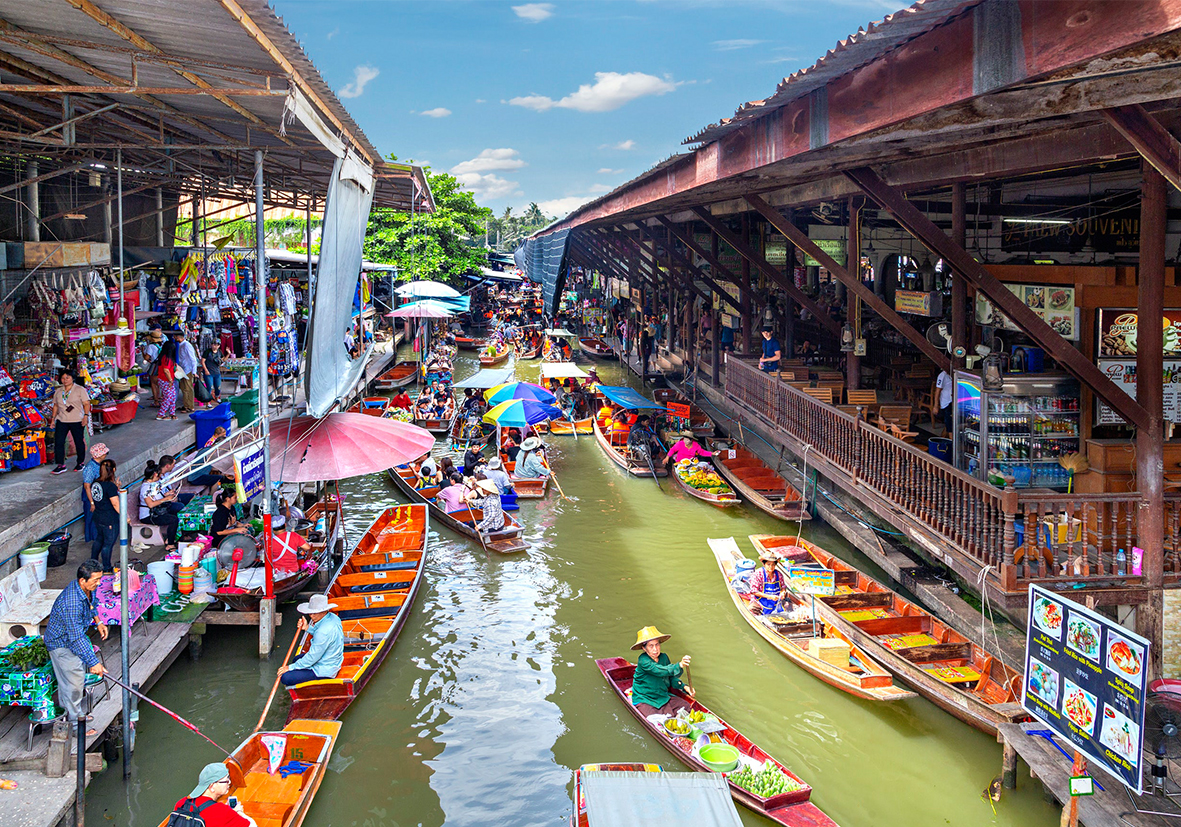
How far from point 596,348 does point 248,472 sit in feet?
79.4

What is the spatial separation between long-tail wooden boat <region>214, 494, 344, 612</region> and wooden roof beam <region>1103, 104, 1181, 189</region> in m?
8.67

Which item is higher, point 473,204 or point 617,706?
point 473,204

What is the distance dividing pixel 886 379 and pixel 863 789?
9309mm

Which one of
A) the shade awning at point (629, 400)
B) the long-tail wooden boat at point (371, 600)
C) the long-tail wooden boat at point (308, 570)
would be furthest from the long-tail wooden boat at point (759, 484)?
the long-tail wooden boat at point (308, 570)

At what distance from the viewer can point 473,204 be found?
4197 centimetres

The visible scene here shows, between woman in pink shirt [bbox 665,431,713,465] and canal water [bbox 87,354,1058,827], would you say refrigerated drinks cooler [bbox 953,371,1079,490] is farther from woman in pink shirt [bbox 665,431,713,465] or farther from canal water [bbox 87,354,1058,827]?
woman in pink shirt [bbox 665,431,713,465]

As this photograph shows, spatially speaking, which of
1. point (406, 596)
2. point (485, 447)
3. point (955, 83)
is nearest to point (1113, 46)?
point (955, 83)

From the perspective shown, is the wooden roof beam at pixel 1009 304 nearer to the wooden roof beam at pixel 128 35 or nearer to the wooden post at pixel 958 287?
the wooden post at pixel 958 287

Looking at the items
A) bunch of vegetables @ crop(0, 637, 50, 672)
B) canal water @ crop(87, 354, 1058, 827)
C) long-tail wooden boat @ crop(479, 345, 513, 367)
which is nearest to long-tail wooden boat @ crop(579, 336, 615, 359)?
long-tail wooden boat @ crop(479, 345, 513, 367)

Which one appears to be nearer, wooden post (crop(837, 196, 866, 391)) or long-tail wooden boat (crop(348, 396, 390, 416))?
wooden post (crop(837, 196, 866, 391))

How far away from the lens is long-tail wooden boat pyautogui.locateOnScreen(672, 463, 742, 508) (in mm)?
14625

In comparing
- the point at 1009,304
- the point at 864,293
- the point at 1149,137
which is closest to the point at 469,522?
the point at 864,293

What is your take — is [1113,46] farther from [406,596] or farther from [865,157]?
[406,596]

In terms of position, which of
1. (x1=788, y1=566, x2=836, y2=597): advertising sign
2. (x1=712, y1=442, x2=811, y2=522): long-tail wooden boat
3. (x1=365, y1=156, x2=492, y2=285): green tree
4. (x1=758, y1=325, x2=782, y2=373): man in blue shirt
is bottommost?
(x1=788, y1=566, x2=836, y2=597): advertising sign
